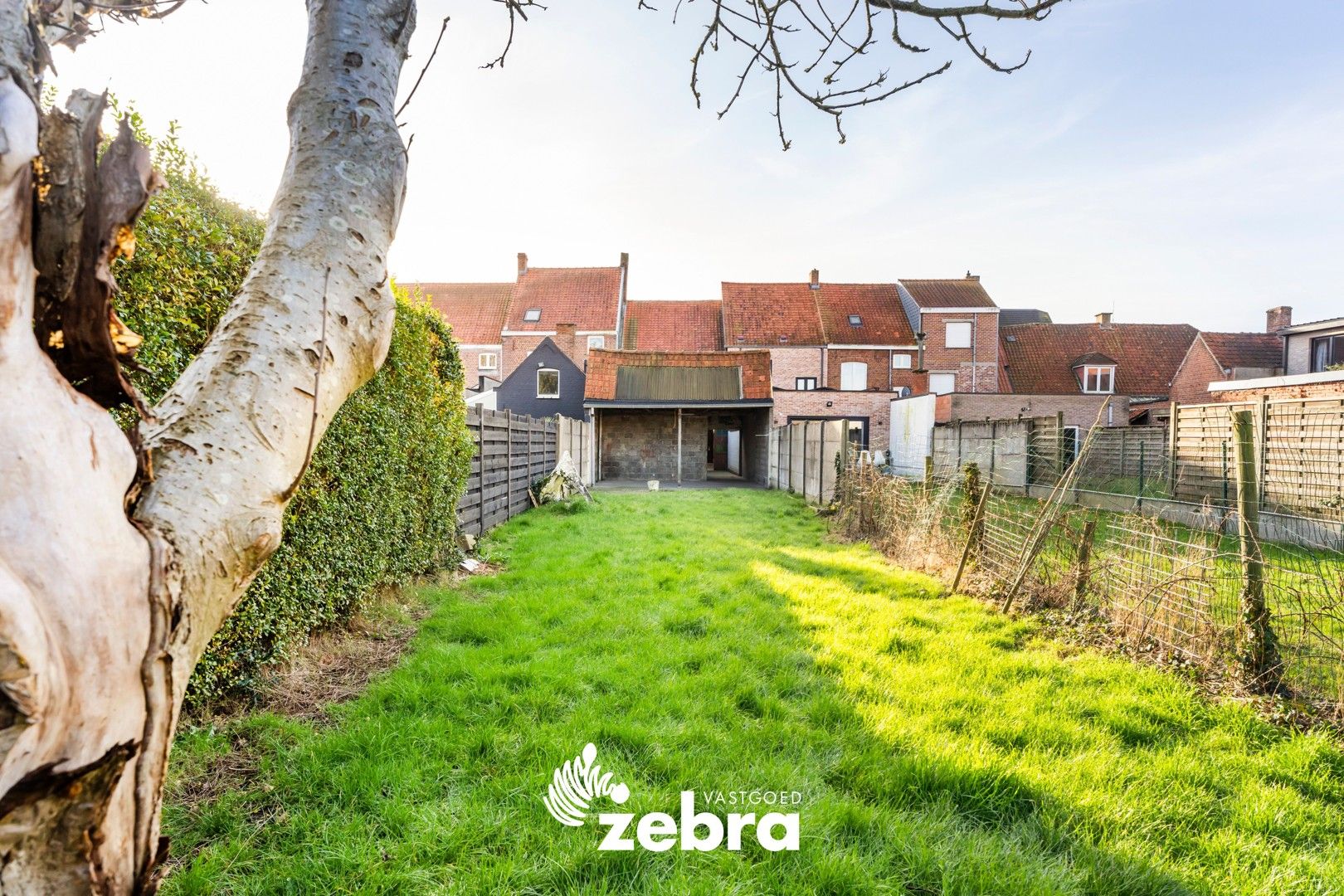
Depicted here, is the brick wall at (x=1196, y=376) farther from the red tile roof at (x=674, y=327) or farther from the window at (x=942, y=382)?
the red tile roof at (x=674, y=327)

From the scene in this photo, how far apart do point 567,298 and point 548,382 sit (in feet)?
32.7

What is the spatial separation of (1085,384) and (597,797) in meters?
36.2

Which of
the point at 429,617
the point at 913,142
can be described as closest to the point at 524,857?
the point at 429,617

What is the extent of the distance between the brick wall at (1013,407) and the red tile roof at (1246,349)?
22.1ft

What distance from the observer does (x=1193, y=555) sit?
3816 millimetres

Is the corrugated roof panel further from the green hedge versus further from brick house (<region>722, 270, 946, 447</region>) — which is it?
the green hedge

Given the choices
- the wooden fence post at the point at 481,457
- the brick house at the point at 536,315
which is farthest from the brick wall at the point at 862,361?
the wooden fence post at the point at 481,457

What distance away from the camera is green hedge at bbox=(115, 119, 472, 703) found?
102 inches

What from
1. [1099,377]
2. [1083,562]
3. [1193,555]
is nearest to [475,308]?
[1083,562]

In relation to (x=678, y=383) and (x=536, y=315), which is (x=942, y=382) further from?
(x=536, y=315)

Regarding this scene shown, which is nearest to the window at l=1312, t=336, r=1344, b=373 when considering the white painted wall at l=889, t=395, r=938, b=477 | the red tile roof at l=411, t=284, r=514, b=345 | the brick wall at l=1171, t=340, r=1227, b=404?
the brick wall at l=1171, t=340, r=1227, b=404

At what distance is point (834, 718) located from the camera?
3133 millimetres

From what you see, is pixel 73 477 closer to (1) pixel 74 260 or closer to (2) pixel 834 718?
(1) pixel 74 260

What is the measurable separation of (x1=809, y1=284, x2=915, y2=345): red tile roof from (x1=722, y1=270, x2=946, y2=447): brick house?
43 mm
